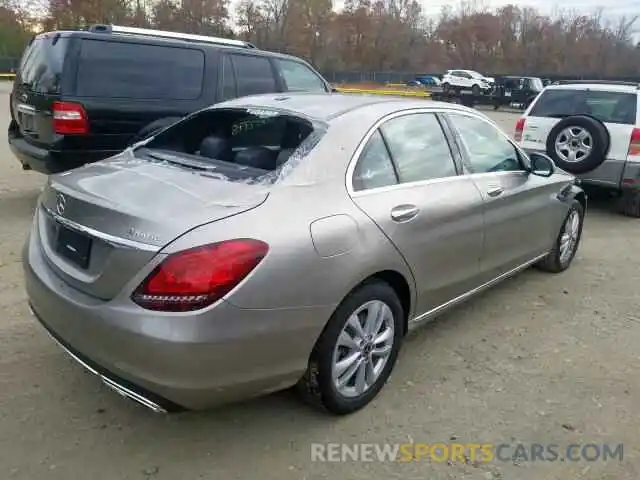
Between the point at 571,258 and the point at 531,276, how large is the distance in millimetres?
556

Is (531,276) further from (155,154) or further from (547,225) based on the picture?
(155,154)

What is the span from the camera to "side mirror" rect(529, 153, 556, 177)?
4.55 metres

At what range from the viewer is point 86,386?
312 cm

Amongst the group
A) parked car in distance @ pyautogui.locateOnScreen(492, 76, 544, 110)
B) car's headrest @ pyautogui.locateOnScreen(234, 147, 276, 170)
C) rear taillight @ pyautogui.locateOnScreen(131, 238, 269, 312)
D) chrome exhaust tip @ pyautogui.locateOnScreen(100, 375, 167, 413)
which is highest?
parked car in distance @ pyautogui.locateOnScreen(492, 76, 544, 110)

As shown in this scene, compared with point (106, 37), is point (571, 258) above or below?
below

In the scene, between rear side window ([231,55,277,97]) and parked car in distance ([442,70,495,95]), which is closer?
rear side window ([231,55,277,97])

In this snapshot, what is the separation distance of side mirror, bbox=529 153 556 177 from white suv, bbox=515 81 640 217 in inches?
109

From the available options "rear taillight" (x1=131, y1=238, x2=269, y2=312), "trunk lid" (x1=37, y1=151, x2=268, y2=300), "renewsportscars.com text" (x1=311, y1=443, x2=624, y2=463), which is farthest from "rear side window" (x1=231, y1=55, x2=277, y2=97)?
"renewsportscars.com text" (x1=311, y1=443, x2=624, y2=463)

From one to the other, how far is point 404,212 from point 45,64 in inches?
176

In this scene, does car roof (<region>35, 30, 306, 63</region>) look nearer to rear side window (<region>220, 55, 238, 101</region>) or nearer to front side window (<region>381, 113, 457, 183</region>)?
rear side window (<region>220, 55, 238, 101</region>)

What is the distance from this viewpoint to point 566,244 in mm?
5332

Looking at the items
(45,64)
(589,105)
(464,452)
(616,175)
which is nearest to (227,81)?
(45,64)

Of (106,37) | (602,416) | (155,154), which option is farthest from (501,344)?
(106,37)

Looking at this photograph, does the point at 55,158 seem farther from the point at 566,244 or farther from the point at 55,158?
the point at 566,244
